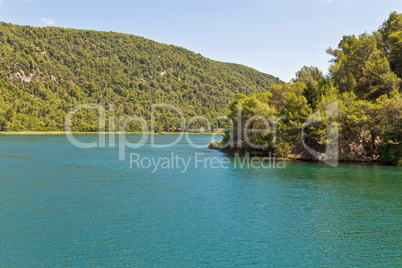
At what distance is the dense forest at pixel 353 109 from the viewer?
172 ft

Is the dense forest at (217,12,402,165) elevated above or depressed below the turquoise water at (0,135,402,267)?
above

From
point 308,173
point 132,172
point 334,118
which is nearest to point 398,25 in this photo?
point 334,118

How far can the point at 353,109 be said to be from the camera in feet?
174

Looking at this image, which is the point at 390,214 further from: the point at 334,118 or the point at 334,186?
the point at 334,118

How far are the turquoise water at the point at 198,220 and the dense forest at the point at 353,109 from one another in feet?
41.8

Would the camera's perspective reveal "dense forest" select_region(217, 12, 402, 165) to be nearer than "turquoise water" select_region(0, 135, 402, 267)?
No

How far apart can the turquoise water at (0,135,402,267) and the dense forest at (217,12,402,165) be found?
12.7m

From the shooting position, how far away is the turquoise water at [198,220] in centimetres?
1767

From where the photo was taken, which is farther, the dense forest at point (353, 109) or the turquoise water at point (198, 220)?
the dense forest at point (353, 109)

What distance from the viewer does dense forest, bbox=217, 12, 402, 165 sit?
52312mm

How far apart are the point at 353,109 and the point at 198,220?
3964 cm

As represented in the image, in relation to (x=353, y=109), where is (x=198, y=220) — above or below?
below

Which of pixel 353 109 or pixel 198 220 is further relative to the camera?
pixel 353 109

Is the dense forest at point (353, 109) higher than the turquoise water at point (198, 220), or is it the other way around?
the dense forest at point (353, 109)
